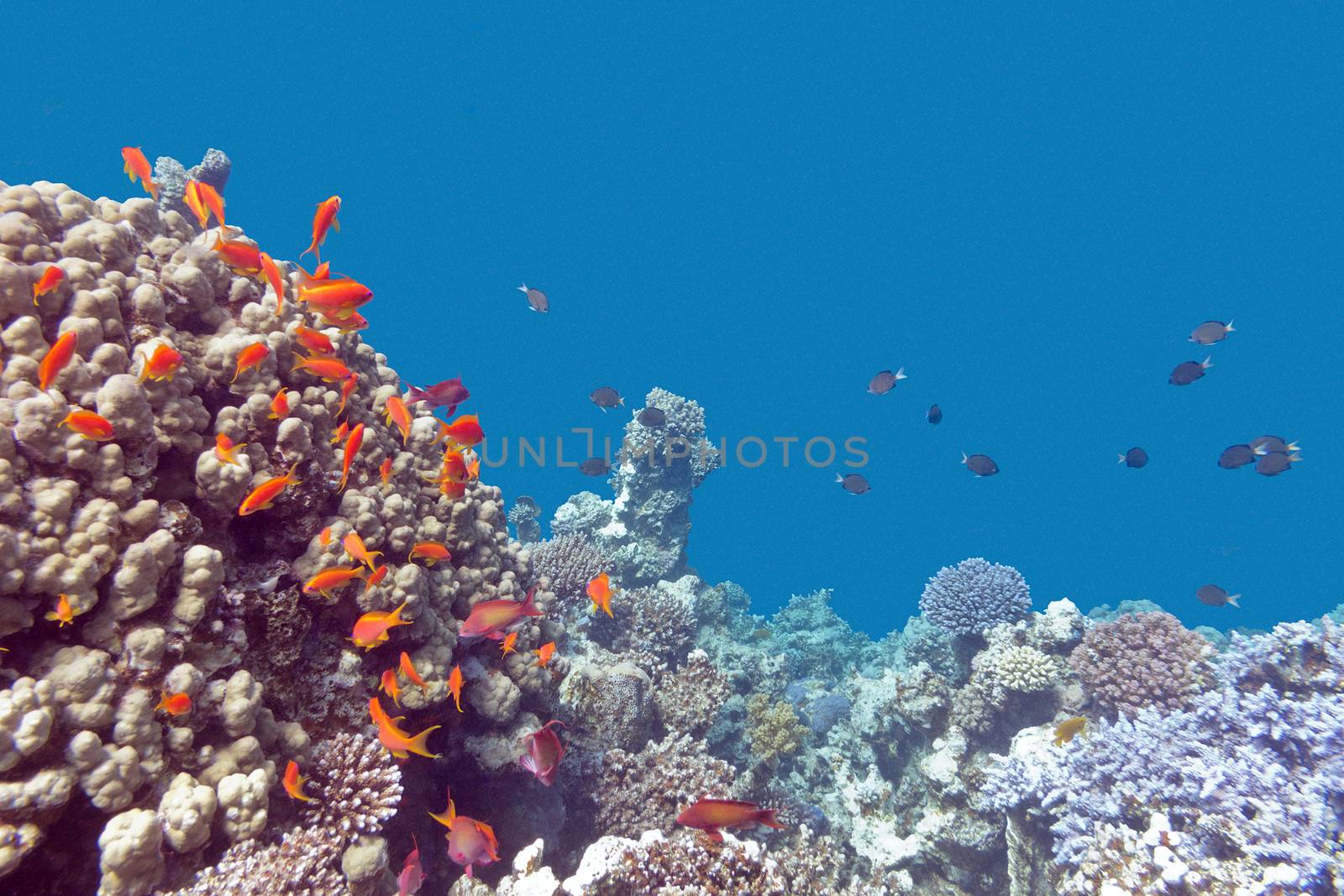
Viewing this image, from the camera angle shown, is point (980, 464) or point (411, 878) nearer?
point (411, 878)

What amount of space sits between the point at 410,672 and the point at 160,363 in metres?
2.11

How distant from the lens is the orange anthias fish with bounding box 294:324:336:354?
12.0 feet

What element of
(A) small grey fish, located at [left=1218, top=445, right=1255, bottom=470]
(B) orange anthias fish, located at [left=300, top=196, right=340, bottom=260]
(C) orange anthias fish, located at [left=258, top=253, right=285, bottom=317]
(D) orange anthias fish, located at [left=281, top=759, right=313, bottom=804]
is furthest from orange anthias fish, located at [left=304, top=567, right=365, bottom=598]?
(A) small grey fish, located at [left=1218, top=445, right=1255, bottom=470]

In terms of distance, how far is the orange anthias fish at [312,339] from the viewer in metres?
3.65

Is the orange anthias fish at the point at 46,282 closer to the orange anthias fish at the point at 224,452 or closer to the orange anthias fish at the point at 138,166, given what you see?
the orange anthias fish at the point at 224,452

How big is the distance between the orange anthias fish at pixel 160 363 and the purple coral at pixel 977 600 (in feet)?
32.7

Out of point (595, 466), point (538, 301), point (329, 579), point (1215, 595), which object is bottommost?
point (329, 579)

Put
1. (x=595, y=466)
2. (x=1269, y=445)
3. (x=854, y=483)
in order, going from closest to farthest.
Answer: (x=1269, y=445) < (x=854, y=483) < (x=595, y=466)

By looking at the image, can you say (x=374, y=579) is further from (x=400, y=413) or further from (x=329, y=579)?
(x=400, y=413)

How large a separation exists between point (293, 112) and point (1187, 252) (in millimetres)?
125551

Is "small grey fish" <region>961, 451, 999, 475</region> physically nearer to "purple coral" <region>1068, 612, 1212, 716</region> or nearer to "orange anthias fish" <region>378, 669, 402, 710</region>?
"purple coral" <region>1068, 612, 1212, 716</region>

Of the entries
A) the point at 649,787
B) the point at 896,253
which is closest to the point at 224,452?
the point at 649,787

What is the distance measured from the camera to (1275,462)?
9539mm

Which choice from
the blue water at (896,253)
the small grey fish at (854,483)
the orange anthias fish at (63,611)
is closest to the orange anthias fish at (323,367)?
the orange anthias fish at (63,611)
